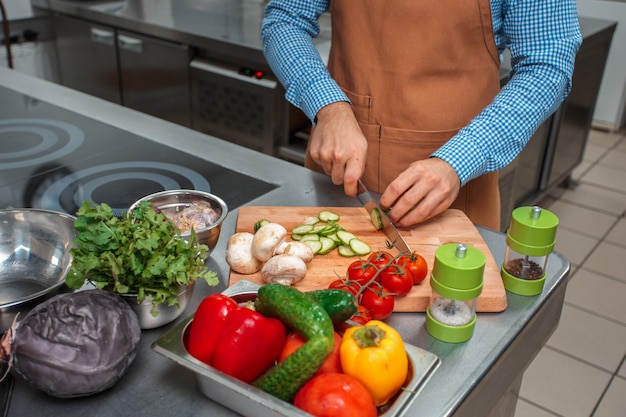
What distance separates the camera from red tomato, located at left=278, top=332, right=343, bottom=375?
71 centimetres

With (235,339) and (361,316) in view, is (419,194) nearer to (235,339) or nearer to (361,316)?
(361,316)

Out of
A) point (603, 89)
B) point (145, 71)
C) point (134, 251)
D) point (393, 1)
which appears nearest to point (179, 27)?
point (145, 71)

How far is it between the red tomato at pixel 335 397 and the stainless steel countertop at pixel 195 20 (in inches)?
71.9

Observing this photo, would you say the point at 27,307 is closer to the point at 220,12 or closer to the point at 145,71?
the point at 145,71

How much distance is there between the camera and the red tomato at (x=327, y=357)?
0.71 meters

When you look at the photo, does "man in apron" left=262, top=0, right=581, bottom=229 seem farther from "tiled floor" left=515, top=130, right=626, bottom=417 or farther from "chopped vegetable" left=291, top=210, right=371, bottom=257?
"tiled floor" left=515, top=130, right=626, bottom=417

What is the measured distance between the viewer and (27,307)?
780 millimetres

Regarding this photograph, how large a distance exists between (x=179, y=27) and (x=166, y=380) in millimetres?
2073

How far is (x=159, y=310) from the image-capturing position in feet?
2.76

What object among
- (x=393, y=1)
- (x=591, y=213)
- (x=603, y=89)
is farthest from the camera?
(x=603, y=89)

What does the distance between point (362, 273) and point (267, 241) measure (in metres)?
0.16

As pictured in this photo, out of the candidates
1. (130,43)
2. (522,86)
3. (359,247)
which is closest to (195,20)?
(130,43)

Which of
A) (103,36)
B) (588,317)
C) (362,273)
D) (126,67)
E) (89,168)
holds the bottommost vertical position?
(588,317)

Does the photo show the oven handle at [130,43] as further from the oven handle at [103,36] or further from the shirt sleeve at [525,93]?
the shirt sleeve at [525,93]
